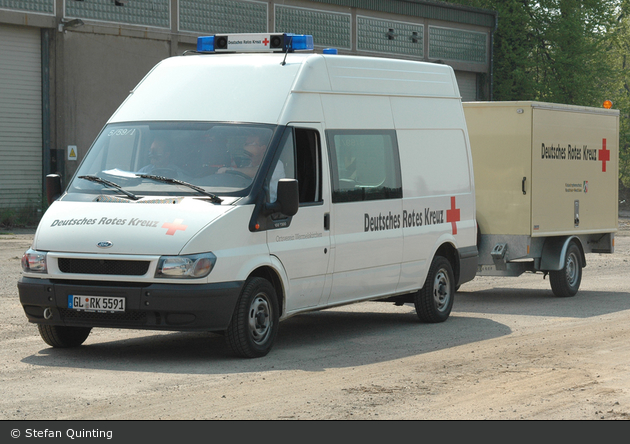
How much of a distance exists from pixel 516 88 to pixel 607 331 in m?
33.3

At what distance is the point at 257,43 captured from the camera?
10.4 meters

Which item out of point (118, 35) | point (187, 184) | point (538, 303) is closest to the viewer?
point (187, 184)

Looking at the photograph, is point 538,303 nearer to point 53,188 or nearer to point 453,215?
point 453,215

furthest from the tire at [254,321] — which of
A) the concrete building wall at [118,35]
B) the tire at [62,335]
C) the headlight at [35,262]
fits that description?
the concrete building wall at [118,35]

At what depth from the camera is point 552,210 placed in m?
14.8

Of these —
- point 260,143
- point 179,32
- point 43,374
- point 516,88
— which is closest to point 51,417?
point 43,374

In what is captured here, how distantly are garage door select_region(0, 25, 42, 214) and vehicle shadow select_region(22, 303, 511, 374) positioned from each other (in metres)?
16.8

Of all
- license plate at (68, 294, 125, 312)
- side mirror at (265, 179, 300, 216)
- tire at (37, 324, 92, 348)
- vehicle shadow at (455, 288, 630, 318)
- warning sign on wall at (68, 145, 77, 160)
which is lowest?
vehicle shadow at (455, 288, 630, 318)

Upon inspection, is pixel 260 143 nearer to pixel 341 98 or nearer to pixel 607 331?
pixel 341 98

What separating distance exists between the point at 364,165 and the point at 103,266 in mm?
3045

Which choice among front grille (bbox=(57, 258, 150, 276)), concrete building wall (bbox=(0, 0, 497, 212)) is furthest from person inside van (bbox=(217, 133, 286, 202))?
concrete building wall (bbox=(0, 0, 497, 212))

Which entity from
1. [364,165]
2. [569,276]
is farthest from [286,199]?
[569,276]

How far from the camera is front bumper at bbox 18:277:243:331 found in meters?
8.39

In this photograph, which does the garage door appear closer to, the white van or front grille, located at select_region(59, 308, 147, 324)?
the white van
